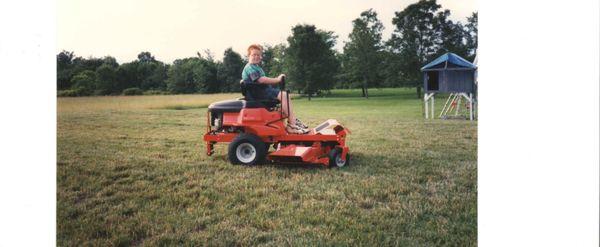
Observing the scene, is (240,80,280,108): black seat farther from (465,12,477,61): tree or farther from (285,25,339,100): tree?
(465,12,477,61): tree

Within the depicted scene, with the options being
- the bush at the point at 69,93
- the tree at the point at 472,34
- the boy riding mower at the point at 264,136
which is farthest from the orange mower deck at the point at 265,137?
the bush at the point at 69,93

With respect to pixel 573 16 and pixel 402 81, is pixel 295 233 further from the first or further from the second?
pixel 573 16

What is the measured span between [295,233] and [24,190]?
Result: 1.61 meters

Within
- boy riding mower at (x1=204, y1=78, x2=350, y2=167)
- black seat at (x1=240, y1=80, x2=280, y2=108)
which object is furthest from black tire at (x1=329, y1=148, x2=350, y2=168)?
black seat at (x1=240, y1=80, x2=280, y2=108)

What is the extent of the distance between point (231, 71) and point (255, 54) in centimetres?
16

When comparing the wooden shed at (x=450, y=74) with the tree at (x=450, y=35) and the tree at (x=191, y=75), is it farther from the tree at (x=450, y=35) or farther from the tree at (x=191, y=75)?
the tree at (x=191, y=75)

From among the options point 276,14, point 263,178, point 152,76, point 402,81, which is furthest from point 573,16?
point 152,76

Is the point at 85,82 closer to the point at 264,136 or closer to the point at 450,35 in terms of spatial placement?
the point at 264,136

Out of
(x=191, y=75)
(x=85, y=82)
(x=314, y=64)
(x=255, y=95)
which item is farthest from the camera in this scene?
(x=85, y=82)

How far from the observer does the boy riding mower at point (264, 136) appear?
265 cm

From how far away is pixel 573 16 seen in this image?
7.27 feet

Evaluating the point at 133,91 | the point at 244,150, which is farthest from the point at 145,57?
the point at 244,150

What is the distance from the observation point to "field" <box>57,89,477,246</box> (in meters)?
2.28

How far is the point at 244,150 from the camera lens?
107 inches
